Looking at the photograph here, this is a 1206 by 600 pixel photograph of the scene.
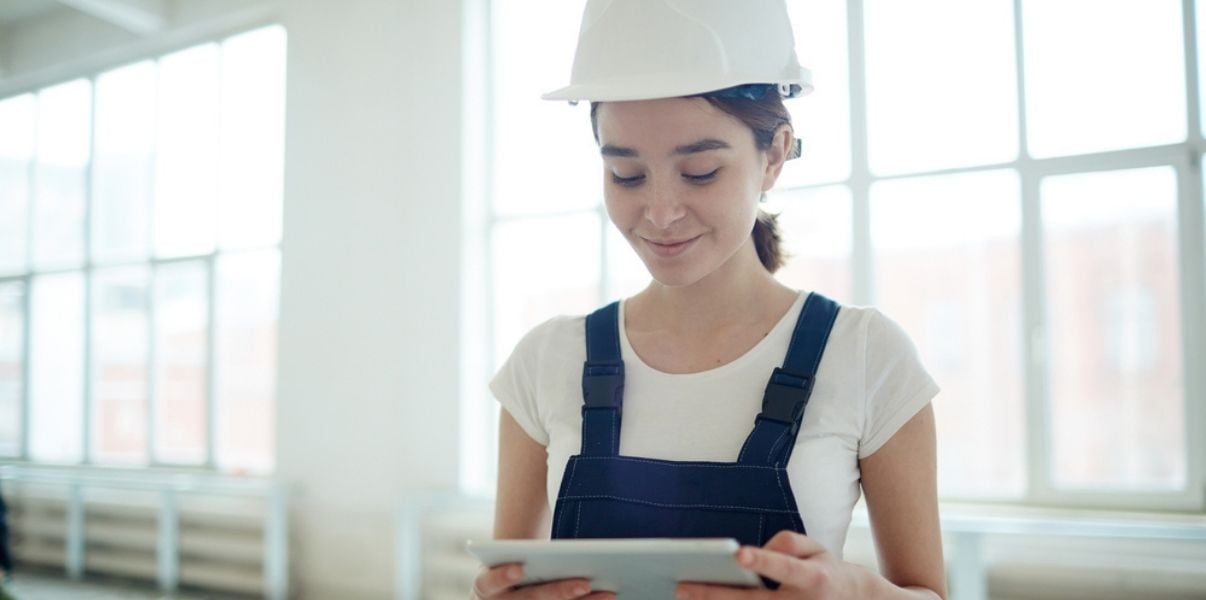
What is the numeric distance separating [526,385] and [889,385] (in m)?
0.40

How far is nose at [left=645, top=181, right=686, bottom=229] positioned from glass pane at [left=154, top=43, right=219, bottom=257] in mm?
5811

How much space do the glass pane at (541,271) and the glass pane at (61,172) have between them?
12.6 ft

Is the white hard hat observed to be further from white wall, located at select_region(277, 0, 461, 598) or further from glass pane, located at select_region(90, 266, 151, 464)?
glass pane, located at select_region(90, 266, 151, 464)

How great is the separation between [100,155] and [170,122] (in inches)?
33.6

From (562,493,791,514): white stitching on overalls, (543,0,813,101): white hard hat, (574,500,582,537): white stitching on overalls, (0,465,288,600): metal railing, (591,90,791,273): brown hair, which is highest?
(543,0,813,101): white hard hat

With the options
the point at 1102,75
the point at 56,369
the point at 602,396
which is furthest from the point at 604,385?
the point at 56,369

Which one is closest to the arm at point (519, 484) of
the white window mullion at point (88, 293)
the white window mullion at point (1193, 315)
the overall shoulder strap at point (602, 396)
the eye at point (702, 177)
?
the overall shoulder strap at point (602, 396)

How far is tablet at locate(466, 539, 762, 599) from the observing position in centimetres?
72

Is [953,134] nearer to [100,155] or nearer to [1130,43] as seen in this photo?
[1130,43]

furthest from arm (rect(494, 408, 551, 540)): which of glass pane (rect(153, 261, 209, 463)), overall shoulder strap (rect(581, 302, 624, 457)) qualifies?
glass pane (rect(153, 261, 209, 463))

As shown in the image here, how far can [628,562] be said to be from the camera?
0.77m

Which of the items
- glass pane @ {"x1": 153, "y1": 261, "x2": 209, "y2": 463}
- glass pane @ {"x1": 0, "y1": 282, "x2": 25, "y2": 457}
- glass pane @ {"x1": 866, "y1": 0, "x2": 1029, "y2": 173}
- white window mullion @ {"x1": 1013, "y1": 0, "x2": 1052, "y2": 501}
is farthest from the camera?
glass pane @ {"x1": 0, "y1": 282, "x2": 25, "y2": 457}

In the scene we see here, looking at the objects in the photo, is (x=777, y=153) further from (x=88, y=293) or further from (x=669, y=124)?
(x=88, y=293)

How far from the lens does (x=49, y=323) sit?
23.8 feet
